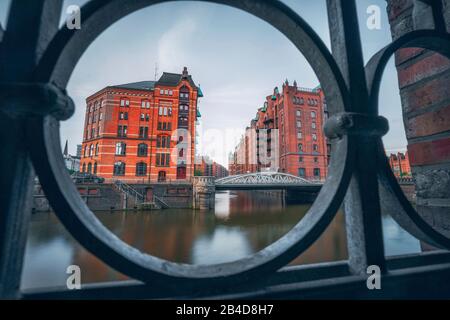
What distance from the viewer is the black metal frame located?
75cm

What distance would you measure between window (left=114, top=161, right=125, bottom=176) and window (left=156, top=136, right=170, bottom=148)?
510 cm

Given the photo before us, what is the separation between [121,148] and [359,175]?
28.7 meters

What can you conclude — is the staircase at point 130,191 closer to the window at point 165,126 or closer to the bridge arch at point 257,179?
the bridge arch at point 257,179

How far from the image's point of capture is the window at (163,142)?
2683 cm

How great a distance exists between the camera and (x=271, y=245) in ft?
3.10

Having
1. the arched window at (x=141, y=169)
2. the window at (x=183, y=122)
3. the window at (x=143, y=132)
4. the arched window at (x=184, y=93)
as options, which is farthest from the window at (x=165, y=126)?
the arched window at (x=141, y=169)

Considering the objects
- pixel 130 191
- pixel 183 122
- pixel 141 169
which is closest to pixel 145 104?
pixel 183 122

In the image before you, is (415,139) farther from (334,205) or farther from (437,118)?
(334,205)

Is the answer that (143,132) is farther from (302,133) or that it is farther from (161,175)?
(302,133)

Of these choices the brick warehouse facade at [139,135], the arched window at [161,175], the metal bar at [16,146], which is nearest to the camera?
the metal bar at [16,146]

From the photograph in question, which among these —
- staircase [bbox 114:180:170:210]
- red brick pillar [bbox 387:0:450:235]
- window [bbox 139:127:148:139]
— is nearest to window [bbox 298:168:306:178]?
staircase [bbox 114:180:170:210]

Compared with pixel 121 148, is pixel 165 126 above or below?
above

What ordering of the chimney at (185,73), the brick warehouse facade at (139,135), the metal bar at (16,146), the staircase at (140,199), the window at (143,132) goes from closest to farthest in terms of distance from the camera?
the metal bar at (16,146) < the staircase at (140,199) < the brick warehouse facade at (139,135) < the window at (143,132) < the chimney at (185,73)

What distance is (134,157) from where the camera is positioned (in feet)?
84.9
